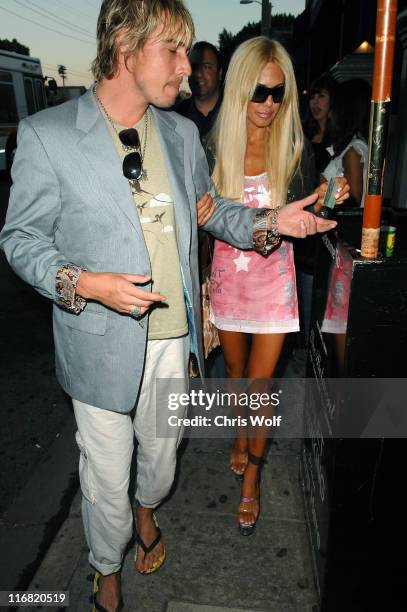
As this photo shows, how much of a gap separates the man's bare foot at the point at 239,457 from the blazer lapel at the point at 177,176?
142cm

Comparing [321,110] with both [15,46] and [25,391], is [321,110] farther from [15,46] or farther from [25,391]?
[15,46]

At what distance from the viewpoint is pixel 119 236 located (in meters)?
1.75

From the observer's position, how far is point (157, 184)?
6.29 ft

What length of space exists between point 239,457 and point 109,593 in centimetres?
109

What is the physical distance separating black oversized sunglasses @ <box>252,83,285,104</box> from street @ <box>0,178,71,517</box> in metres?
1.80

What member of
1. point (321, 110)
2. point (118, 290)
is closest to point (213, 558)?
point (118, 290)

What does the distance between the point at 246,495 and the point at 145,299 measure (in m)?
1.56

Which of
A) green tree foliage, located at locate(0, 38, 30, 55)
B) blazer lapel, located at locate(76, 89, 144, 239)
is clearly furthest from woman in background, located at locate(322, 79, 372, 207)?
green tree foliage, located at locate(0, 38, 30, 55)

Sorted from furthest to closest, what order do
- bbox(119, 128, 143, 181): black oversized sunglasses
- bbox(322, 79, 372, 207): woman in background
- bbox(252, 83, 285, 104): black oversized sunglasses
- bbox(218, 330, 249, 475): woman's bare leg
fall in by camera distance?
1. bbox(322, 79, 372, 207): woman in background
2. bbox(218, 330, 249, 475): woman's bare leg
3. bbox(252, 83, 285, 104): black oversized sunglasses
4. bbox(119, 128, 143, 181): black oversized sunglasses

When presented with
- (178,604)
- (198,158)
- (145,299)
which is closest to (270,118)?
(198,158)

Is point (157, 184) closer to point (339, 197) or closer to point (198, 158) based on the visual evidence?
point (198, 158)

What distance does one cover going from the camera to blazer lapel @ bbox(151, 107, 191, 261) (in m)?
1.94

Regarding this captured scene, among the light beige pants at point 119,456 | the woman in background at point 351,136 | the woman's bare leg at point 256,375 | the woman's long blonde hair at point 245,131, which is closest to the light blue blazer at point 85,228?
the light beige pants at point 119,456

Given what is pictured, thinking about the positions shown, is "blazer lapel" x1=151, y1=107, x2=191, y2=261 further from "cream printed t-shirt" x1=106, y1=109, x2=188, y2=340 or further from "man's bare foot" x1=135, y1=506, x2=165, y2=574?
"man's bare foot" x1=135, y1=506, x2=165, y2=574
